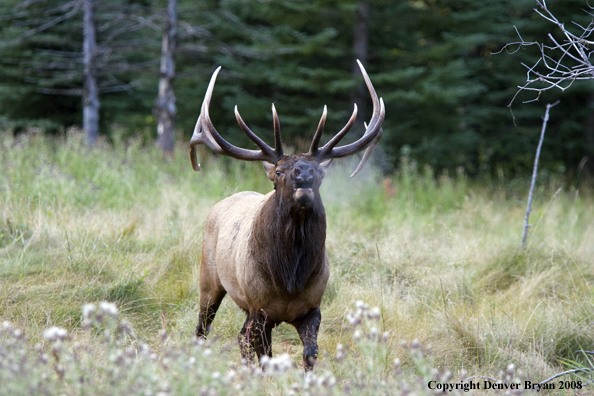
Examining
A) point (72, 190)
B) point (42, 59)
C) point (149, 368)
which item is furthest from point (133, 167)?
point (42, 59)

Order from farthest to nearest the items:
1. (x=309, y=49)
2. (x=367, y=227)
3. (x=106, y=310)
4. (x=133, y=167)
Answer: (x=309, y=49) < (x=133, y=167) < (x=367, y=227) < (x=106, y=310)

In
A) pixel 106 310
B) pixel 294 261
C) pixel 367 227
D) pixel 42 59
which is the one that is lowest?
pixel 367 227

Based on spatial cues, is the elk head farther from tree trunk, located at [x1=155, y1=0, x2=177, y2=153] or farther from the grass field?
tree trunk, located at [x1=155, y1=0, x2=177, y2=153]

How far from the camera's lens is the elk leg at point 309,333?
3660 millimetres

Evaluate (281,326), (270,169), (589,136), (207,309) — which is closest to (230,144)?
(270,169)

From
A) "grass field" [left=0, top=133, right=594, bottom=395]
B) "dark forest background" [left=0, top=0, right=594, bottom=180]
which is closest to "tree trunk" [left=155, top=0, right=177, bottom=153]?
"dark forest background" [left=0, top=0, right=594, bottom=180]

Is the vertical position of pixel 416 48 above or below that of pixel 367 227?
above

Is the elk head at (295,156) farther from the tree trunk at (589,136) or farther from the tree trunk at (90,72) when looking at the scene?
the tree trunk at (589,136)

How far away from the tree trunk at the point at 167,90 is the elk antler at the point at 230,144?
6.69 metres

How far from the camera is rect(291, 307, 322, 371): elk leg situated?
12.0 ft

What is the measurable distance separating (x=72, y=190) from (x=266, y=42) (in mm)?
6638

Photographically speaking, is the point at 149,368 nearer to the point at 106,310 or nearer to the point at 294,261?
the point at 106,310

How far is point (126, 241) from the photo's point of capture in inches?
213

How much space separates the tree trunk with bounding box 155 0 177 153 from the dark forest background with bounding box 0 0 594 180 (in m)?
0.21
